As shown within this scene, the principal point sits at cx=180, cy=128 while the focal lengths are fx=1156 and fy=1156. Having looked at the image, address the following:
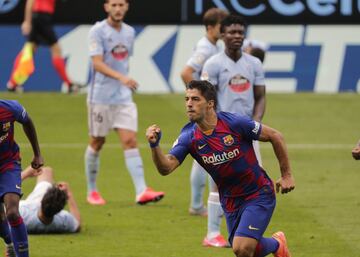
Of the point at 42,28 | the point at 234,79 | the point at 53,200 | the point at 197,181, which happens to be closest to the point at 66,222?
the point at 53,200

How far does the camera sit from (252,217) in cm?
1018

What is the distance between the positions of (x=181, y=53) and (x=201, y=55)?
10.9m

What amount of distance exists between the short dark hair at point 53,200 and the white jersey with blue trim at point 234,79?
6.44 ft

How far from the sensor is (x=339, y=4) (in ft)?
81.6

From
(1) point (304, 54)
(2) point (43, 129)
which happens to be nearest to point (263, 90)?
(2) point (43, 129)

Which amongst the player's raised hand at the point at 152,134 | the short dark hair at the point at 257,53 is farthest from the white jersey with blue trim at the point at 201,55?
the player's raised hand at the point at 152,134

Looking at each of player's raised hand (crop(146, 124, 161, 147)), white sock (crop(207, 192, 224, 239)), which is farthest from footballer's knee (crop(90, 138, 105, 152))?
player's raised hand (crop(146, 124, 161, 147))

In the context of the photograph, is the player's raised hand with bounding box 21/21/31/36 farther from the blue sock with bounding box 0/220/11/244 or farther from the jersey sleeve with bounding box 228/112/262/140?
the jersey sleeve with bounding box 228/112/262/140

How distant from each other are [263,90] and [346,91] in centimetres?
1280

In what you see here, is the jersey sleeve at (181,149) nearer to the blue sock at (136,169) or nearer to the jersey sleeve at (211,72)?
the jersey sleeve at (211,72)

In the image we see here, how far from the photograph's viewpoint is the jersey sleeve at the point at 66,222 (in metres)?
12.7

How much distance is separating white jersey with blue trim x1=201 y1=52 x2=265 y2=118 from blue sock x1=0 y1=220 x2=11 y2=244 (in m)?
2.72

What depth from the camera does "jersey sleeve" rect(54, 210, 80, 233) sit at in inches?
502

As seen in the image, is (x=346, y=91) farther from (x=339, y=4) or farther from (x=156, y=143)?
(x=156, y=143)
